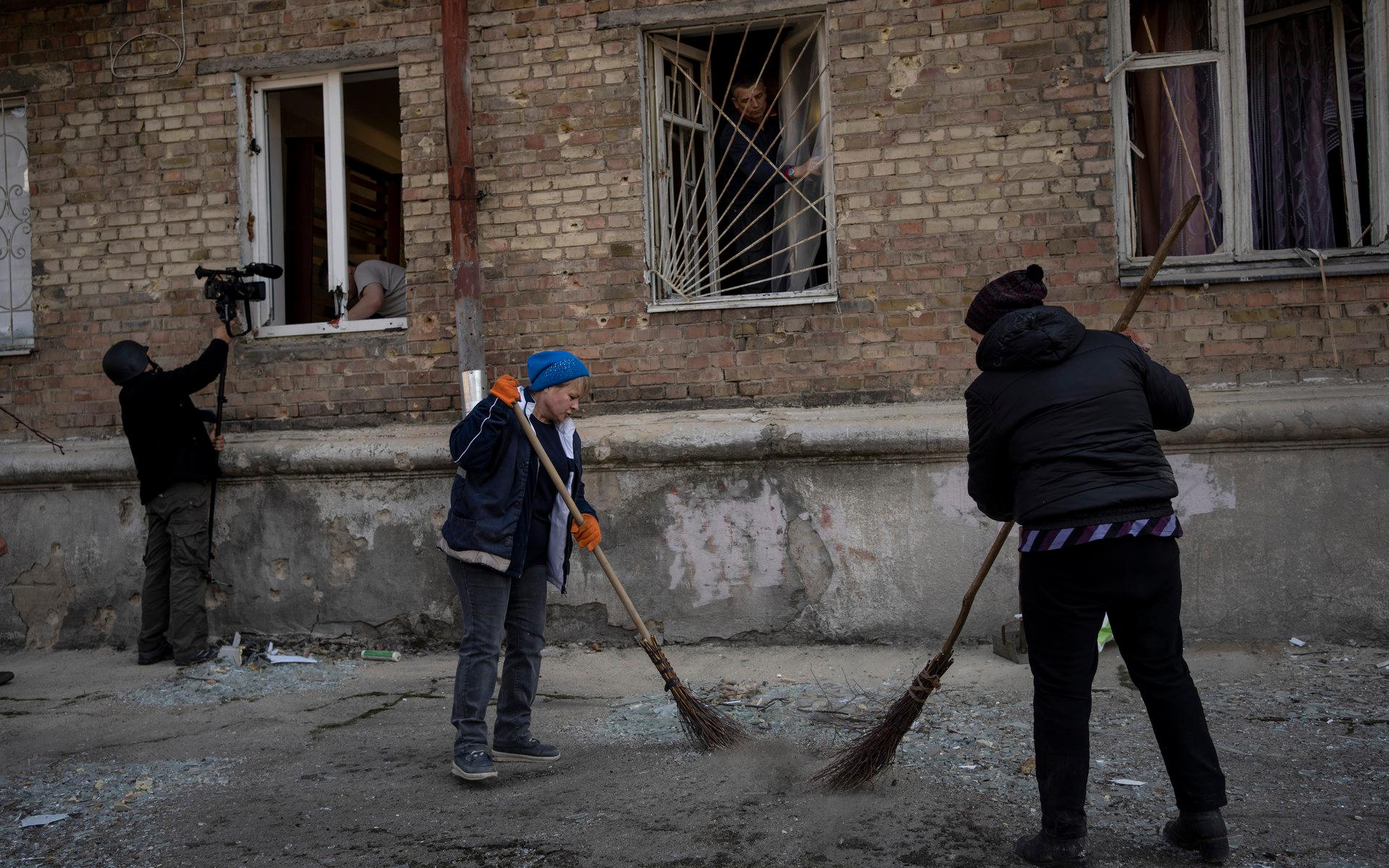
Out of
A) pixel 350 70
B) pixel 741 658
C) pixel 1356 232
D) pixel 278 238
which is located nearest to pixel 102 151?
pixel 278 238

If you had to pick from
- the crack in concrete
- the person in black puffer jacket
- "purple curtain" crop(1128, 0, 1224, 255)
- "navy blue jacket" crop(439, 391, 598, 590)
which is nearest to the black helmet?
the crack in concrete

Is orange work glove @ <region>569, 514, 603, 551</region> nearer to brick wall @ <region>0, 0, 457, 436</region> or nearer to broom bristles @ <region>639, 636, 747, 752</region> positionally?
broom bristles @ <region>639, 636, 747, 752</region>

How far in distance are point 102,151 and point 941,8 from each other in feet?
17.0

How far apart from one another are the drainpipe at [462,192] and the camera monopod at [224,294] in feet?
3.87

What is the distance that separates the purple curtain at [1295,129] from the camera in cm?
Result: 598

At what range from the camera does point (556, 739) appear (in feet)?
15.2

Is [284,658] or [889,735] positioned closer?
[889,735]

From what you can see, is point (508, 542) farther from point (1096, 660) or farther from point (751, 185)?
point (751, 185)

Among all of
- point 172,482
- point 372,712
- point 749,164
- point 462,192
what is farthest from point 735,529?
point 172,482

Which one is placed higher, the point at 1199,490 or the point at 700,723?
the point at 1199,490

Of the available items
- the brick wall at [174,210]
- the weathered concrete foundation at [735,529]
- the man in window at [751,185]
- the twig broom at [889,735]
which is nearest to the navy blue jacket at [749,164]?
the man in window at [751,185]

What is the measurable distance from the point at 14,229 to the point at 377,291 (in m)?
2.51

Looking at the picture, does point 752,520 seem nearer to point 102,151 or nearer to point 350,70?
point 350,70

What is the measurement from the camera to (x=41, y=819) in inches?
152
